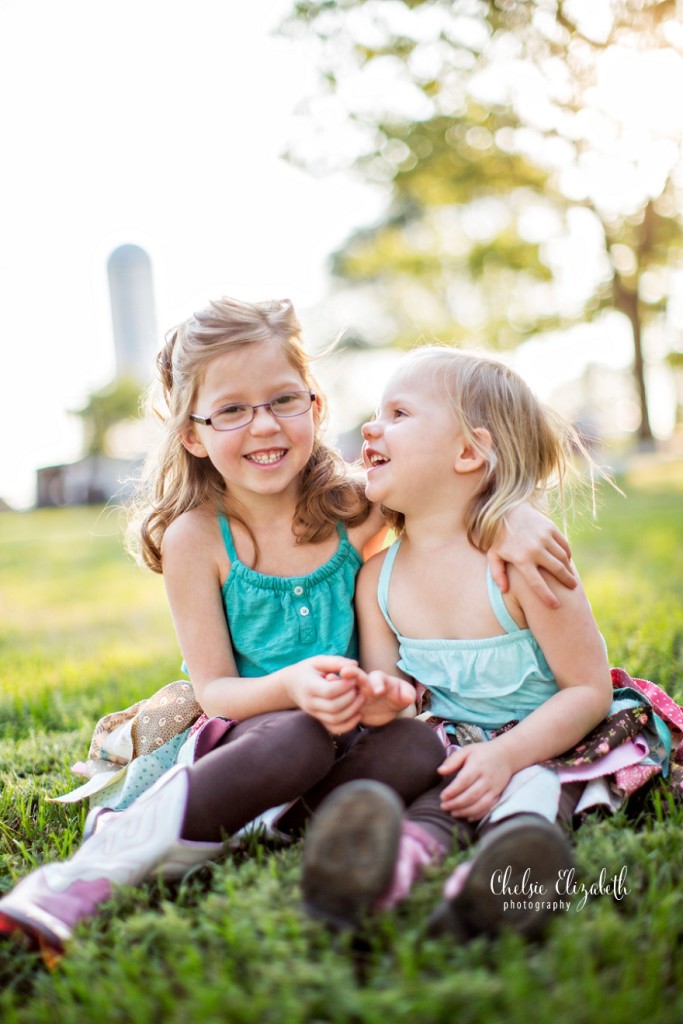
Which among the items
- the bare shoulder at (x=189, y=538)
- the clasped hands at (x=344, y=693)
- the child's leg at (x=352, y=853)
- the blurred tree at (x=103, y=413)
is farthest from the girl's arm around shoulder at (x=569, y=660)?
the blurred tree at (x=103, y=413)

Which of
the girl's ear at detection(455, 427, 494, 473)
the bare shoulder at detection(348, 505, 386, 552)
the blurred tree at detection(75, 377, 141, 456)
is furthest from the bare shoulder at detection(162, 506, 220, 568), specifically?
the blurred tree at detection(75, 377, 141, 456)

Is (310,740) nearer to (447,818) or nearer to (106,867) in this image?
(447,818)

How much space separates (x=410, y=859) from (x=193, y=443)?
132cm

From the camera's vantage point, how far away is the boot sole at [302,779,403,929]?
Result: 4.35 feet

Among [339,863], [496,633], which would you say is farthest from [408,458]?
[339,863]

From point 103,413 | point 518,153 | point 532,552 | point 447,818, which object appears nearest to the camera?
point 447,818

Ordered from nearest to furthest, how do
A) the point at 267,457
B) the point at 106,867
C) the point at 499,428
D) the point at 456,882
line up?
the point at 456,882 → the point at 106,867 → the point at 499,428 → the point at 267,457

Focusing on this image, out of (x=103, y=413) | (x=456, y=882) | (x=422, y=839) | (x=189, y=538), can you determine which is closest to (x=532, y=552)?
(x=422, y=839)

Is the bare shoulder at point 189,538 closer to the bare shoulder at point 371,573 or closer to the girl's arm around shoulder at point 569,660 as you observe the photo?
the bare shoulder at point 371,573

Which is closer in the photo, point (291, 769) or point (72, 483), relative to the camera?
point (291, 769)

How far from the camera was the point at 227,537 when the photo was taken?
239 cm

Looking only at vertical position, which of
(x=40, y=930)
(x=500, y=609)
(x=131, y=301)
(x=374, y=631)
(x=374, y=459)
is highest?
(x=131, y=301)

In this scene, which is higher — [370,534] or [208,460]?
[208,460]

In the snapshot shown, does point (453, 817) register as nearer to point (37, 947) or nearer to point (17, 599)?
point (37, 947)
